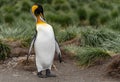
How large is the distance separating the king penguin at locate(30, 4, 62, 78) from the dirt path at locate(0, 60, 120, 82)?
0.69ft

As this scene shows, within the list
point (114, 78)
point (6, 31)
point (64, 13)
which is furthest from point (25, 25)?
point (64, 13)

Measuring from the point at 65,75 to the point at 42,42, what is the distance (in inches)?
35.3

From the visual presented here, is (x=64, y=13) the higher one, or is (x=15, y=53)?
(x=15, y=53)

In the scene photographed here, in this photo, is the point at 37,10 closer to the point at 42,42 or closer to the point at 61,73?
the point at 42,42

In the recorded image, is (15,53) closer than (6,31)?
Yes

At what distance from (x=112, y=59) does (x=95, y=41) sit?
165 cm

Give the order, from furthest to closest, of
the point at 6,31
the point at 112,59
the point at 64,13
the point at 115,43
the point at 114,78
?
the point at 64,13 → the point at 6,31 → the point at 115,43 → the point at 112,59 → the point at 114,78

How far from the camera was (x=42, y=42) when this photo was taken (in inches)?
305

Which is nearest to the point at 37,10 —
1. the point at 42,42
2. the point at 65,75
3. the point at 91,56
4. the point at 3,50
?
the point at 42,42

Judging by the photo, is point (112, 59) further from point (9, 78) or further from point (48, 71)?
point (9, 78)

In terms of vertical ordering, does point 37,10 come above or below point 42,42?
above

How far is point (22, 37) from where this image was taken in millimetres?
10844

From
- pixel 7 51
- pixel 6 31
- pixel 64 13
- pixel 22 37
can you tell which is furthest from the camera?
pixel 64 13

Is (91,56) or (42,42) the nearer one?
(42,42)
